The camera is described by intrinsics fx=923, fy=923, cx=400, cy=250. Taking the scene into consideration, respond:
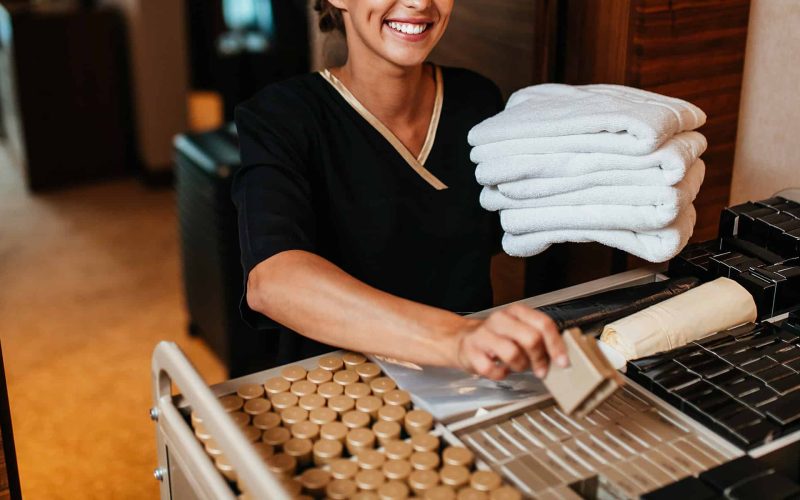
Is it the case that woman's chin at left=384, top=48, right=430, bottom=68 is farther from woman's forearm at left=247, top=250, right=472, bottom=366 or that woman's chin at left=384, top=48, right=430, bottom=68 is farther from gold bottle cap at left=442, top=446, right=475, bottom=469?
gold bottle cap at left=442, top=446, right=475, bottom=469

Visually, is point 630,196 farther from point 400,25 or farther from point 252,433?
point 252,433

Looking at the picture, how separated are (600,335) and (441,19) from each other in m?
0.52

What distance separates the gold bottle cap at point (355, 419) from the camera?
3.17 feet

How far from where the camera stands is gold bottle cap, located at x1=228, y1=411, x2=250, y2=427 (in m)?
0.98

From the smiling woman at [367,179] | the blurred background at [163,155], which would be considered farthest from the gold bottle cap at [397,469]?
the blurred background at [163,155]

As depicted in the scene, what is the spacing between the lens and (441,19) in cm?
134

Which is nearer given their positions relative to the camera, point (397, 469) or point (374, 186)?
point (397, 469)

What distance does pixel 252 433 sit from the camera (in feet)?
3.15

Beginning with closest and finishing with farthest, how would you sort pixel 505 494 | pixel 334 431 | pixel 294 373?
pixel 505 494 → pixel 334 431 → pixel 294 373

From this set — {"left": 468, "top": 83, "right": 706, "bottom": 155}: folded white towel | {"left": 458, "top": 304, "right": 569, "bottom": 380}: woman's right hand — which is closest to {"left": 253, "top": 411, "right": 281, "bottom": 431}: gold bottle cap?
{"left": 458, "top": 304, "right": 569, "bottom": 380}: woman's right hand

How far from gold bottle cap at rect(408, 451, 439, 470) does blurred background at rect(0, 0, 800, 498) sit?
60 cm

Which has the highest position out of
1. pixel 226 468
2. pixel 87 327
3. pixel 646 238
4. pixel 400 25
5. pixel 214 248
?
pixel 400 25

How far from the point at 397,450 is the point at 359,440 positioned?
0.14 ft

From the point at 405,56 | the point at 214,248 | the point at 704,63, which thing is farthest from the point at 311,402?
the point at 214,248
